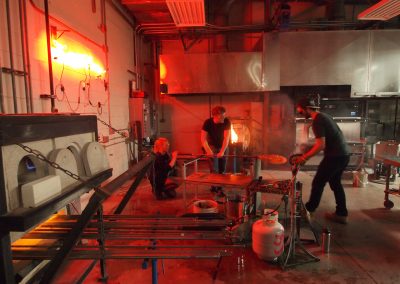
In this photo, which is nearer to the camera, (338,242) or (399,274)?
(399,274)

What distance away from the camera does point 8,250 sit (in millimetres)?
1152

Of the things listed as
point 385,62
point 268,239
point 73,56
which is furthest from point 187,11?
point 385,62

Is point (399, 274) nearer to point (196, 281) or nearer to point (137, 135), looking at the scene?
point (196, 281)

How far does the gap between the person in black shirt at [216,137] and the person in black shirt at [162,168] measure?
2.01 feet

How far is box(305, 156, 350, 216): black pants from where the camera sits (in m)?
3.30

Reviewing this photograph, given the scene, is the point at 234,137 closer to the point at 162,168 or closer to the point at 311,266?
the point at 162,168

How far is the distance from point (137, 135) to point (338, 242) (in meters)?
4.32

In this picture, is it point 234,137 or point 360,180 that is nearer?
point 360,180

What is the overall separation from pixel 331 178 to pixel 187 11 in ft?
9.97

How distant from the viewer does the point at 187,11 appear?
3.99 metres

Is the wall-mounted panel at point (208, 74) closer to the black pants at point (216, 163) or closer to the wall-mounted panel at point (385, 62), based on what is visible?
the black pants at point (216, 163)

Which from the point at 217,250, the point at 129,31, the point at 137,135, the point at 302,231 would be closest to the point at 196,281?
the point at 217,250

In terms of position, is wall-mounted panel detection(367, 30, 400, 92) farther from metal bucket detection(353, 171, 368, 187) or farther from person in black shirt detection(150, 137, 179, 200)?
person in black shirt detection(150, 137, 179, 200)

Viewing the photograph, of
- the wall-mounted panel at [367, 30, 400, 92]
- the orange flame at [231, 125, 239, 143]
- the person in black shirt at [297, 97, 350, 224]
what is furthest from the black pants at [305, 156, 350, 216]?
the wall-mounted panel at [367, 30, 400, 92]
